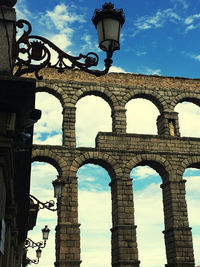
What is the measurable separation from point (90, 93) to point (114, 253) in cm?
907

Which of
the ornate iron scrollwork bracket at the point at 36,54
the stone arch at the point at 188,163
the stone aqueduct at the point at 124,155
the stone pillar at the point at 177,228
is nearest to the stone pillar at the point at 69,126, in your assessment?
the stone aqueduct at the point at 124,155

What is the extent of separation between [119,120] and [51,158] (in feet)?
14.6

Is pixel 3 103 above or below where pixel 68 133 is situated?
below

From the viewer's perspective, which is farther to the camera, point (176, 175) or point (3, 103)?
point (176, 175)

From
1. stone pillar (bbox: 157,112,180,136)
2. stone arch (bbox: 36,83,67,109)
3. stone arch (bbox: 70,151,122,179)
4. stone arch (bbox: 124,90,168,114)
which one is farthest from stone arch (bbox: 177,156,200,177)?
stone arch (bbox: 36,83,67,109)

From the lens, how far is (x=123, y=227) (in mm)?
18406

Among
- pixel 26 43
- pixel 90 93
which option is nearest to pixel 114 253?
pixel 90 93

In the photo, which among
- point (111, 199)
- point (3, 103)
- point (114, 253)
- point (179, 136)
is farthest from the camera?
point (179, 136)

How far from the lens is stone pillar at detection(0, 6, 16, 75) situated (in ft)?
13.2

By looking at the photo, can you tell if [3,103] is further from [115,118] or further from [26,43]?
[115,118]

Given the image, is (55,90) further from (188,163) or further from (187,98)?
(188,163)

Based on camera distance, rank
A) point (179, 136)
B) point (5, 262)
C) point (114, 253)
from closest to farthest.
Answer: point (5, 262), point (114, 253), point (179, 136)

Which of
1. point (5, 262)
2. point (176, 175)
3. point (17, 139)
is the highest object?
point (176, 175)

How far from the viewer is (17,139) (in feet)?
12.4
